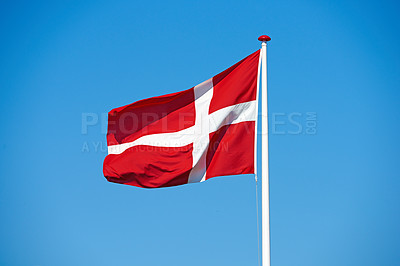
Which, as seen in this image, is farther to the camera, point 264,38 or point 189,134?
point 189,134

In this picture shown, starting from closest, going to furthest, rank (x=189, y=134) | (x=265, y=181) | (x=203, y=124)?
(x=265, y=181) → (x=203, y=124) → (x=189, y=134)

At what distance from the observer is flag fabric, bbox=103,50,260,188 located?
45.3ft

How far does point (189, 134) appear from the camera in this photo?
49.2 feet

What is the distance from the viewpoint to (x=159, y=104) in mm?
15898

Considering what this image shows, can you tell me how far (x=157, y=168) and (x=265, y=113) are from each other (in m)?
4.13

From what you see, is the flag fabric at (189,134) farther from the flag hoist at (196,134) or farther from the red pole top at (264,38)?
the red pole top at (264,38)

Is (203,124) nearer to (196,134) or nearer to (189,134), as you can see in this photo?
(196,134)

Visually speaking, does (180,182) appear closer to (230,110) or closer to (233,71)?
(230,110)

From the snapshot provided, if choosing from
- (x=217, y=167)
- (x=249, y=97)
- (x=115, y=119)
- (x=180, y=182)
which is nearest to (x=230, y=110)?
(x=249, y=97)

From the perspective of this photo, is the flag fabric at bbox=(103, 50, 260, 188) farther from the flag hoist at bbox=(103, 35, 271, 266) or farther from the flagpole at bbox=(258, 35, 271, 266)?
the flagpole at bbox=(258, 35, 271, 266)

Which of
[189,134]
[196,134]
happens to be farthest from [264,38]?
[189,134]

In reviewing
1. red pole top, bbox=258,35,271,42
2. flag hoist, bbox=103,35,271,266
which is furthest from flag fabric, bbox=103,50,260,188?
red pole top, bbox=258,35,271,42

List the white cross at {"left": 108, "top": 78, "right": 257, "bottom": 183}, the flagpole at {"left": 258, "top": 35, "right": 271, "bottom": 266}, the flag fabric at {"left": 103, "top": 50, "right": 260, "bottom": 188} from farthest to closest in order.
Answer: the white cross at {"left": 108, "top": 78, "right": 257, "bottom": 183}
the flag fabric at {"left": 103, "top": 50, "right": 260, "bottom": 188}
the flagpole at {"left": 258, "top": 35, "right": 271, "bottom": 266}

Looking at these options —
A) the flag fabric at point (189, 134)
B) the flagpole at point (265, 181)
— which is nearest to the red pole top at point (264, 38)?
the flag fabric at point (189, 134)
